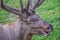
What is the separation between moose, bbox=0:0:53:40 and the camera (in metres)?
6.50

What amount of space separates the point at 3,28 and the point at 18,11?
0.48 meters

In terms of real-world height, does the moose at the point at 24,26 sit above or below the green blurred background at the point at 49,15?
above

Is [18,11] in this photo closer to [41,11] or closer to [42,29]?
[42,29]

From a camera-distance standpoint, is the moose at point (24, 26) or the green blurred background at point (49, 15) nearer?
the moose at point (24, 26)

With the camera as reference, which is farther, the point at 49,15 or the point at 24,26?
the point at 49,15

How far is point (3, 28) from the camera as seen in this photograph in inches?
265

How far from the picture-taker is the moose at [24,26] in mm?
6498

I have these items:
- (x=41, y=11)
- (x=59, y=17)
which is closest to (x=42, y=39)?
(x=59, y=17)

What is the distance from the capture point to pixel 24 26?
6570 millimetres

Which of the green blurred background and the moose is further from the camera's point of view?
the green blurred background

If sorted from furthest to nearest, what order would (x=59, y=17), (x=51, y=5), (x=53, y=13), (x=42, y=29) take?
(x=51, y=5), (x=53, y=13), (x=59, y=17), (x=42, y=29)

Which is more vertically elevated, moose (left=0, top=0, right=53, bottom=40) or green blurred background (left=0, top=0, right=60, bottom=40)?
moose (left=0, top=0, right=53, bottom=40)

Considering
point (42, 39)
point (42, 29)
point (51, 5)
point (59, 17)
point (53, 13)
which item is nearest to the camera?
point (42, 29)

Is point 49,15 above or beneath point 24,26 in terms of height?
beneath
